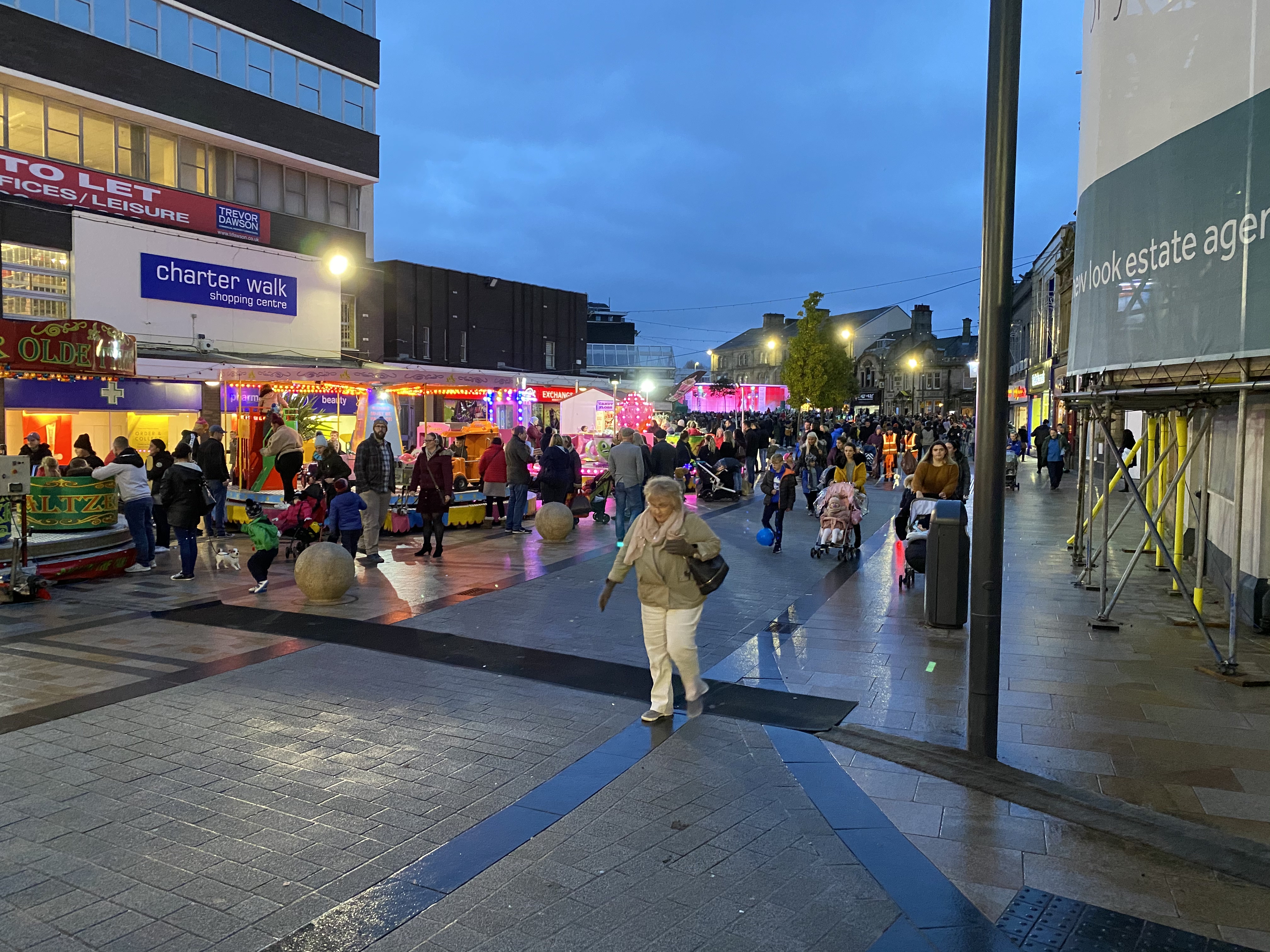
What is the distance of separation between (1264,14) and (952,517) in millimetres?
4080

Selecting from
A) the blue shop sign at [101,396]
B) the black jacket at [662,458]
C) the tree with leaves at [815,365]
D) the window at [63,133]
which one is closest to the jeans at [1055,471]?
the black jacket at [662,458]

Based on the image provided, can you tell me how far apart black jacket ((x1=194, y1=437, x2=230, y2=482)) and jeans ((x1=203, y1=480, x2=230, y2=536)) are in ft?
0.36

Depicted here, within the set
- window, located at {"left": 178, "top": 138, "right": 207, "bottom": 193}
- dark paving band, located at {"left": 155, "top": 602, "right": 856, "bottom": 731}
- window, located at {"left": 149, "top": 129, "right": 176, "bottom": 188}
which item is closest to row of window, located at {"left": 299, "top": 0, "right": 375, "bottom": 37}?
window, located at {"left": 178, "top": 138, "right": 207, "bottom": 193}

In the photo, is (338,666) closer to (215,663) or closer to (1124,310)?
(215,663)

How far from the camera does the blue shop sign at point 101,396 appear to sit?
20.0 m

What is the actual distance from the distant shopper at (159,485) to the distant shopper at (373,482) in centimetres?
268

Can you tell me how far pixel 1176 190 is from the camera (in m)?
A: 7.06

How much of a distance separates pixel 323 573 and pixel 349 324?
26.7m

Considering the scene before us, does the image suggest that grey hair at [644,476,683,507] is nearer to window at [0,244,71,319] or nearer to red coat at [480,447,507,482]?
red coat at [480,447,507,482]

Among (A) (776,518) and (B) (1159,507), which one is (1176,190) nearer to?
(B) (1159,507)

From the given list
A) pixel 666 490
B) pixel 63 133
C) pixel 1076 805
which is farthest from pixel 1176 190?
pixel 63 133

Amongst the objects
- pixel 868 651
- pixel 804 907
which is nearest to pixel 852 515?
pixel 868 651

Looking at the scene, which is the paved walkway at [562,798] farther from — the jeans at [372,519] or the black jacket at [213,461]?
the black jacket at [213,461]

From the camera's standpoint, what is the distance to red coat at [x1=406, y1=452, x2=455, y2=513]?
503 inches
